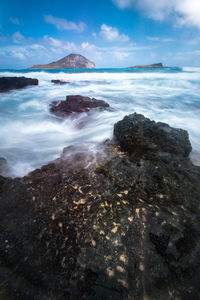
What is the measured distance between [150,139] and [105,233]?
2194mm

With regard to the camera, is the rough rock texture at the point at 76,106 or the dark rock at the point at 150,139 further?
the rough rock texture at the point at 76,106

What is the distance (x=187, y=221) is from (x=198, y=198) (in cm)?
43

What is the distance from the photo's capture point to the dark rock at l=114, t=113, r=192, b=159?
299 centimetres

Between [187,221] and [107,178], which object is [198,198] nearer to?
[187,221]

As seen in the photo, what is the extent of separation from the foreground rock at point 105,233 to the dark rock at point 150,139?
20.6 inches

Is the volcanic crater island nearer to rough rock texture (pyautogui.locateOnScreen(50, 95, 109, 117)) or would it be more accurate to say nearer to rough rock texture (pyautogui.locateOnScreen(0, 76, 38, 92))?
rough rock texture (pyautogui.locateOnScreen(50, 95, 109, 117))

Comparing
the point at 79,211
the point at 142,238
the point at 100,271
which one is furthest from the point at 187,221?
the point at 79,211

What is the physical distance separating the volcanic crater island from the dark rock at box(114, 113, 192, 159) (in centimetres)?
37

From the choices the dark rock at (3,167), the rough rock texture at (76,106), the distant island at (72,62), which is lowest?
the dark rock at (3,167)

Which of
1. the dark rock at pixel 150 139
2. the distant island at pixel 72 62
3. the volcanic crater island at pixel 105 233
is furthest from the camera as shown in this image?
the distant island at pixel 72 62

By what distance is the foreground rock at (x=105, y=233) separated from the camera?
4.16 feet

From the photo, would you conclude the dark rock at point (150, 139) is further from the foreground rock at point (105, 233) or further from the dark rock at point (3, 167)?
the dark rock at point (3, 167)

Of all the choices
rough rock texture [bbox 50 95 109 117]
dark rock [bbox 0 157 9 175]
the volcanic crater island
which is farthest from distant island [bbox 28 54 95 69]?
the volcanic crater island

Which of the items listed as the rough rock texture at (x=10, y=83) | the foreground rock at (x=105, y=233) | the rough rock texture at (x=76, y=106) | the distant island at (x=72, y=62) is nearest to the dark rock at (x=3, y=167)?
the foreground rock at (x=105, y=233)
